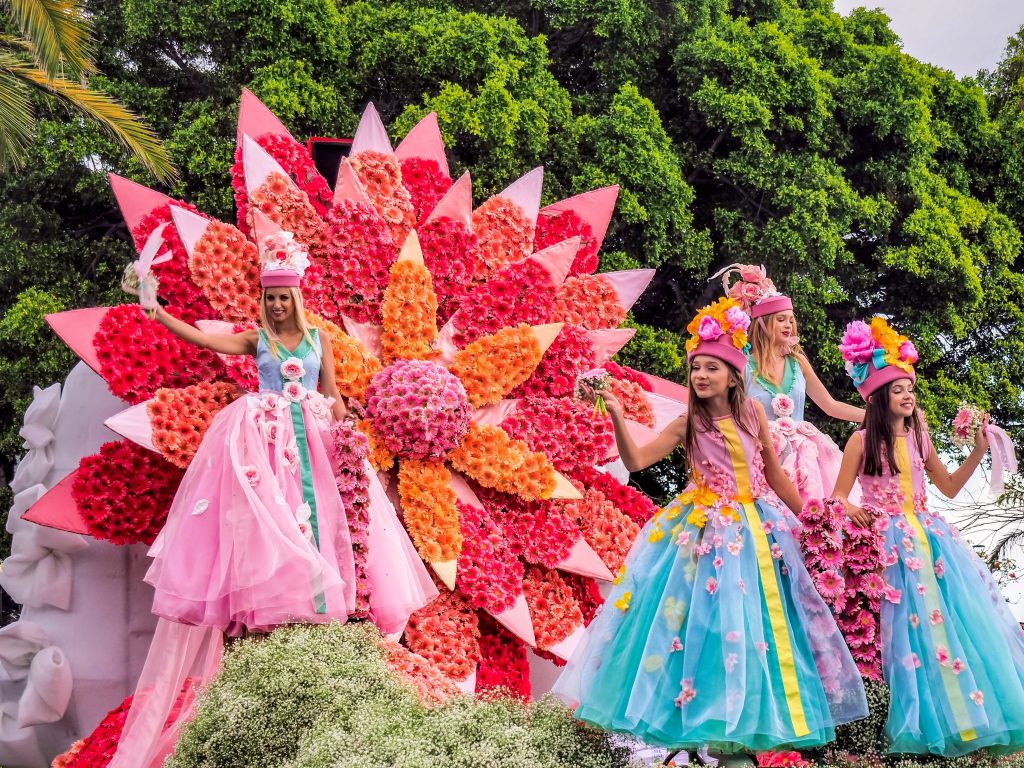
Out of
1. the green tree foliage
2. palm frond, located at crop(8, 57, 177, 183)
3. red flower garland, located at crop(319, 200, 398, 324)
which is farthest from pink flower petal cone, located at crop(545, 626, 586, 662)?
palm frond, located at crop(8, 57, 177, 183)

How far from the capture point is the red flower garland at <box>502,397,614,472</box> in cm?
785

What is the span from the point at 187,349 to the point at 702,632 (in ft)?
11.9

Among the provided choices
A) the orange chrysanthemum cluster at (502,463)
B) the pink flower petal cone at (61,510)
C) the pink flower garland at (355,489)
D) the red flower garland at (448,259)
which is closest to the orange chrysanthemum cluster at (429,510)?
the orange chrysanthemum cluster at (502,463)

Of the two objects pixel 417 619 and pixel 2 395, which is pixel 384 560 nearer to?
pixel 417 619

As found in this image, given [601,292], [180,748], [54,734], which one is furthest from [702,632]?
[54,734]

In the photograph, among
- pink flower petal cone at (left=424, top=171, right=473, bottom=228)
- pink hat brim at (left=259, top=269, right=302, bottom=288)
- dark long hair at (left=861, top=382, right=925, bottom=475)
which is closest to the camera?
dark long hair at (left=861, top=382, right=925, bottom=475)

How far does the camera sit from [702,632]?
5.12 m

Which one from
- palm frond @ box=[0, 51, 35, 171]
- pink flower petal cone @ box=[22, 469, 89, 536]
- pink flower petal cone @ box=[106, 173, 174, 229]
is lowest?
pink flower petal cone @ box=[22, 469, 89, 536]

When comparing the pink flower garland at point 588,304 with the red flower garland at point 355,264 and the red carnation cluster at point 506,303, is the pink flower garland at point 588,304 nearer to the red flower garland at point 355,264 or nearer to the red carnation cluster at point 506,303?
the red carnation cluster at point 506,303

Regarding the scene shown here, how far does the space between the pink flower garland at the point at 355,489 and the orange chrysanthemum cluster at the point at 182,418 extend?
87cm

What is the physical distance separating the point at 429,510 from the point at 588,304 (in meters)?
2.12

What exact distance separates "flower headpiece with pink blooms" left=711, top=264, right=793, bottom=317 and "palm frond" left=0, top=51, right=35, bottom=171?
19.2 ft

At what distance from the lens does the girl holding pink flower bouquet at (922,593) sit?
17.7ft
